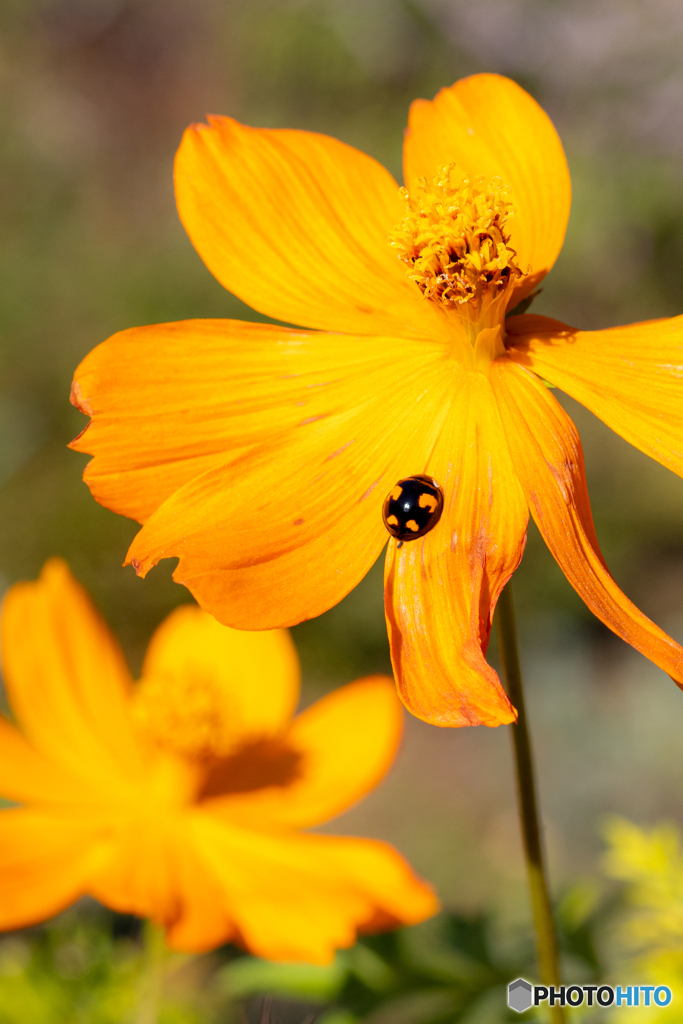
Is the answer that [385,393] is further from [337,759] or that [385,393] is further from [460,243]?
[337,759]

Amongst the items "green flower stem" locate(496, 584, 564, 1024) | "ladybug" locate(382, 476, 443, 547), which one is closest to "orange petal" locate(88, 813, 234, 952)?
"green flower stem" locate(496, 584, 564, 1024)

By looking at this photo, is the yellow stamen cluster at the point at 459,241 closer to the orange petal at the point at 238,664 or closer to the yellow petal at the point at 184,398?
the yellow petal at the point at 184,398

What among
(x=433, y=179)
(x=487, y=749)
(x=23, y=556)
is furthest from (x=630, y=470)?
(x=433, y=179)

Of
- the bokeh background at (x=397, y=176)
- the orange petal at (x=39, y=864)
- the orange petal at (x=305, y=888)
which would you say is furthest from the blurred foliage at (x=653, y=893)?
the bokeh background at (x=397, y=176)

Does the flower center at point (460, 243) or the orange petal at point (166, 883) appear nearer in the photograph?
the flower center at point (460, 243)

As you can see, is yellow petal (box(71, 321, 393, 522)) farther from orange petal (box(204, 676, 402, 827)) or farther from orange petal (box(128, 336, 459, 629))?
orange petal (box(204, 676, 402, 827))

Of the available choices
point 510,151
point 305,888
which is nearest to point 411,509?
point 510,151
